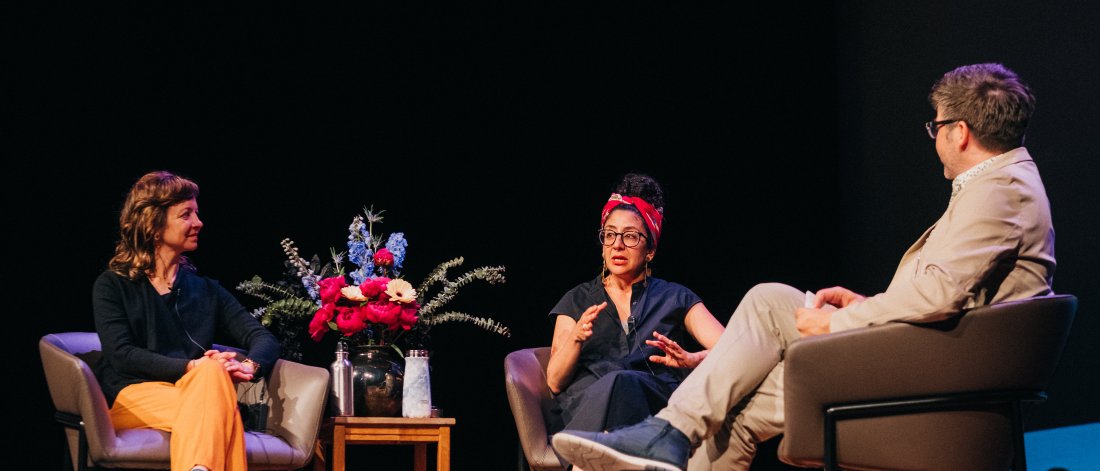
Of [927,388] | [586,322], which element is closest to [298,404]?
[586,322]

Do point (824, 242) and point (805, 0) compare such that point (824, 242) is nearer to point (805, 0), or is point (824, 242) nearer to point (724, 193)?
point (724, 193)

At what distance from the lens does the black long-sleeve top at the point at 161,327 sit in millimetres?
3291

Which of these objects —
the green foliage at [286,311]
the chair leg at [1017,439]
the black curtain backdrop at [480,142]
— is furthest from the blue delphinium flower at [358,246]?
the chair leg at [1017,439]

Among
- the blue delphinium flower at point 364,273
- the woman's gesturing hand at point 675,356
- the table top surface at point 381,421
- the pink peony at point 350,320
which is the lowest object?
the table top surface at point 381,421

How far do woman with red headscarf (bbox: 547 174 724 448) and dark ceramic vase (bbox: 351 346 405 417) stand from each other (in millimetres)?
569

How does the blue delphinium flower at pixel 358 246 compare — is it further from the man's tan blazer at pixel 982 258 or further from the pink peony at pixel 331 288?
the man's tan blazer at pixel 982 258

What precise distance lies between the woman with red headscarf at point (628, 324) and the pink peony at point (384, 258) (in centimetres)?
66

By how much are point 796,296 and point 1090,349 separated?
49.7 inches

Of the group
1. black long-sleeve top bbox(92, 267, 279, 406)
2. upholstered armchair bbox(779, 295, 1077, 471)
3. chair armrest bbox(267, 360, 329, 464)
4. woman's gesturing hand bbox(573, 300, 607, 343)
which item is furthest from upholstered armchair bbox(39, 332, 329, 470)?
upholstered armchair bbox(779, 295, 1077, 471)

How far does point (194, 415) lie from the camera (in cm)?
300

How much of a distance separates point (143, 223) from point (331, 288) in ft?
2.26

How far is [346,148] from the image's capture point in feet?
14.6

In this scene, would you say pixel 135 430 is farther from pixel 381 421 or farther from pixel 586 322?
pixel 586 322

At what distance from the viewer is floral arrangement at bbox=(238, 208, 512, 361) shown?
365cm
